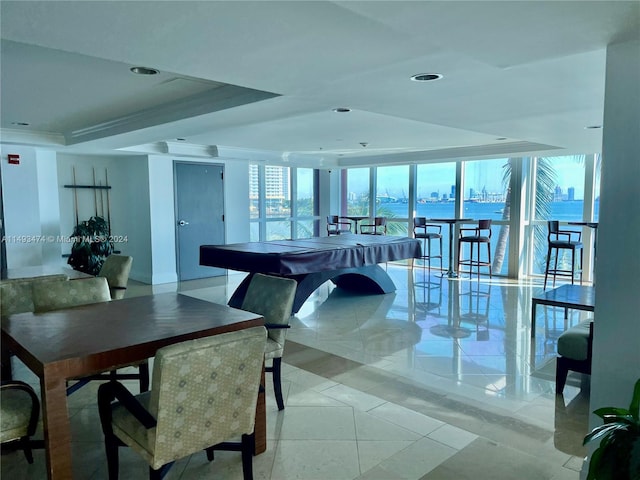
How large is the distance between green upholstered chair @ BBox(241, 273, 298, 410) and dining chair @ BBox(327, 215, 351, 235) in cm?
633

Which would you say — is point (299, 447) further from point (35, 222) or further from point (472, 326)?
point (35, 222)

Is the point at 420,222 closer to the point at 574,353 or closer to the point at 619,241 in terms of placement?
the point at 574,353

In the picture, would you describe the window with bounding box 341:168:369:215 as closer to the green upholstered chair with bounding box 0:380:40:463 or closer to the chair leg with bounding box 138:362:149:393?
the chair leg with bounding box 138:362:149:393

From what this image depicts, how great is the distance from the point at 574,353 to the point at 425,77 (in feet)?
7.41

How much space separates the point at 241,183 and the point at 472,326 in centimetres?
531

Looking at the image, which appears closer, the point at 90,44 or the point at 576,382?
the point at 90,44

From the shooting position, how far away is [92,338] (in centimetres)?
217

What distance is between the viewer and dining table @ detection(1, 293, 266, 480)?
1885mm

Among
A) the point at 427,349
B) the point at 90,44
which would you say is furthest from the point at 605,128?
the point at 427,349

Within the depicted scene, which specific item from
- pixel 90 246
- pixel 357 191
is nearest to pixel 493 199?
pixel 357 191

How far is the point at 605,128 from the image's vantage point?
199 cm

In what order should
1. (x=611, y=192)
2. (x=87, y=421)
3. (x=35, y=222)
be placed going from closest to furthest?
(x=611, y=192)
(x=87, y=421)
(x=35, y=222)

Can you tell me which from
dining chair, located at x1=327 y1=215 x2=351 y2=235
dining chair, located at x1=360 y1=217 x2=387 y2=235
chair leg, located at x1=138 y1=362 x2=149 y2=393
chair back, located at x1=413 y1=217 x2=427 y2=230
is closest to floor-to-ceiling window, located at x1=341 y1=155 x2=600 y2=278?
dining chair, located at x1=360 y1=217 x2=387 y2=235

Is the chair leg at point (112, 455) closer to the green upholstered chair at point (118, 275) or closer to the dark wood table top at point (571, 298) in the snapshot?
the green upholstered chair at point (118, 275)
